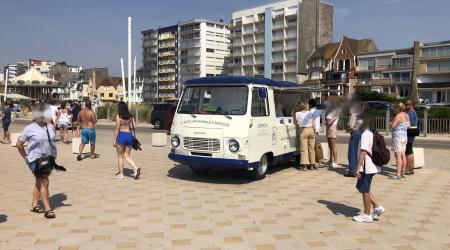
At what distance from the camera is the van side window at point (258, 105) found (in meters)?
9.42

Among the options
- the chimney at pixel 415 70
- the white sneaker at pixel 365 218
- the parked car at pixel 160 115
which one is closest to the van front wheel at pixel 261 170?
the white sneaker at pixel 365 218

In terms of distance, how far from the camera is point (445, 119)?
87.9 ft

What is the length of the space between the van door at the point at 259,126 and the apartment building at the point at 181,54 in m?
105

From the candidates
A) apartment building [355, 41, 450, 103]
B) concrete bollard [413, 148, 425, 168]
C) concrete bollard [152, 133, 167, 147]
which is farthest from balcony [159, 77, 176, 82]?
concrete bollard [413, 148, 425, 168]

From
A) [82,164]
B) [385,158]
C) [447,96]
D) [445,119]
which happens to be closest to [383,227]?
[385,158]

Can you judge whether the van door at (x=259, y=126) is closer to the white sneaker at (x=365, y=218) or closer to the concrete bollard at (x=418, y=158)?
the white sneaker at (x=365, y=218)

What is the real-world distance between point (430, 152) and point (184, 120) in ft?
36.9

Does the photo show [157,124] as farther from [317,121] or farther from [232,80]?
[232,80]

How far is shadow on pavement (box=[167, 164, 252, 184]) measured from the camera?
9852mm

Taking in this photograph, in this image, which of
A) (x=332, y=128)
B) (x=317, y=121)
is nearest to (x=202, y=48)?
(x=317, y=121)

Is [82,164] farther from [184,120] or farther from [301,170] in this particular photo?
[301,170]

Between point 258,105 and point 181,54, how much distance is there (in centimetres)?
11335

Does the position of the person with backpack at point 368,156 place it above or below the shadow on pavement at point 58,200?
above

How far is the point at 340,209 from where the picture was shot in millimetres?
7363
